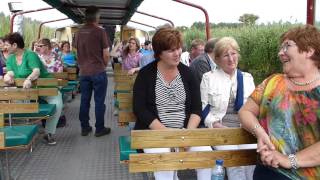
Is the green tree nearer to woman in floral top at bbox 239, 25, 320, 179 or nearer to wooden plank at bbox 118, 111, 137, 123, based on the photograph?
wooden plank at bbox 118, 111, 137, 123

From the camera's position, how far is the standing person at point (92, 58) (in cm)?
629

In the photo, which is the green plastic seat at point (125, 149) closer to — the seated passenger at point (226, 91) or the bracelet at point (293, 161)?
the seated passenger at point (226, 91)

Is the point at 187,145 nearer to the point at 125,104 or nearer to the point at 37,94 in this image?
the point at 125,104

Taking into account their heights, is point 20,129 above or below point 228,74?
below

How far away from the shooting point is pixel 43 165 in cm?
520

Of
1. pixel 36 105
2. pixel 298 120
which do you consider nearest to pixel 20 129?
pixel 36 105

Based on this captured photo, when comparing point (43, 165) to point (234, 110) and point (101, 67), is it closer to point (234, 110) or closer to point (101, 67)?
point (101, 67)

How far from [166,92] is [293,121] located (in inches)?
54.3

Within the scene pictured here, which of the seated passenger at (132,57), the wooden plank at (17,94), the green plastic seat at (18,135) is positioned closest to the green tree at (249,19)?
the seated passenger at (132,57)

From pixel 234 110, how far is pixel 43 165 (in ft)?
8.48

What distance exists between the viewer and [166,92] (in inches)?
142

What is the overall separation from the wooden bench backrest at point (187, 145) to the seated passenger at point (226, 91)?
0.86m

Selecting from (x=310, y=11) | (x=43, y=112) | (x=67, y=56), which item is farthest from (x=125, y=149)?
(x=67, y=56)

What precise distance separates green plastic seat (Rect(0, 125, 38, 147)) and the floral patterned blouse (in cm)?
258
